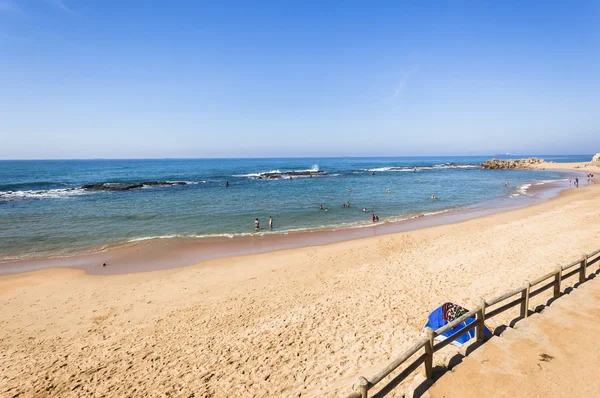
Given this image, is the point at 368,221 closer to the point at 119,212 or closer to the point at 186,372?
the point at 186,372

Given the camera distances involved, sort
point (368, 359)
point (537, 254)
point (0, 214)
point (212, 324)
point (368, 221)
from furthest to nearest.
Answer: point (0, 214)
point (368, 221)
point (537, 254)
point (212, 324)
point (368, 359)

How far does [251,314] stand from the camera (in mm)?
10148

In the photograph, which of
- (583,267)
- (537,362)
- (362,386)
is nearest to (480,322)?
(537,362)

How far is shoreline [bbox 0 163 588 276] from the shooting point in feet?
53.1

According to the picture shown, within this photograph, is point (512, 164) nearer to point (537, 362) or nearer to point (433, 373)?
point (537, 362)

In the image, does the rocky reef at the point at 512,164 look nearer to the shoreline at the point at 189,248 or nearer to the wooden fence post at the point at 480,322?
the shoreline at the point at 189,248

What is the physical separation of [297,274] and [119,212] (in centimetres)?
2409

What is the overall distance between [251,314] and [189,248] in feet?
33.5

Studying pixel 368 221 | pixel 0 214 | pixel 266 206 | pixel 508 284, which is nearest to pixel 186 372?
pixel 508 284

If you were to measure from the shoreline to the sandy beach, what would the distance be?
1.04 meters

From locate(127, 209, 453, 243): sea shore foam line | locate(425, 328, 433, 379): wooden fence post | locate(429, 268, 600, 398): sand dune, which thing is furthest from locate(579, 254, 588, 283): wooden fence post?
locate(127, 209, 453, 243): sea shore foam line

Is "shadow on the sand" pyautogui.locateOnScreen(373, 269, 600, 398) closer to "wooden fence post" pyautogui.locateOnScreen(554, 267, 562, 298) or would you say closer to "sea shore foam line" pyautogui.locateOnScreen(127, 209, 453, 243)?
"wooden fence post" pyautogui.locateOnScreen(554, 267, 562, 298)

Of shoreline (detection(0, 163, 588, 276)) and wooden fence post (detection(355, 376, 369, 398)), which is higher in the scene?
wooden fence post (detection(355, 376, 369, 398))

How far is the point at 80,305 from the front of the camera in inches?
458
